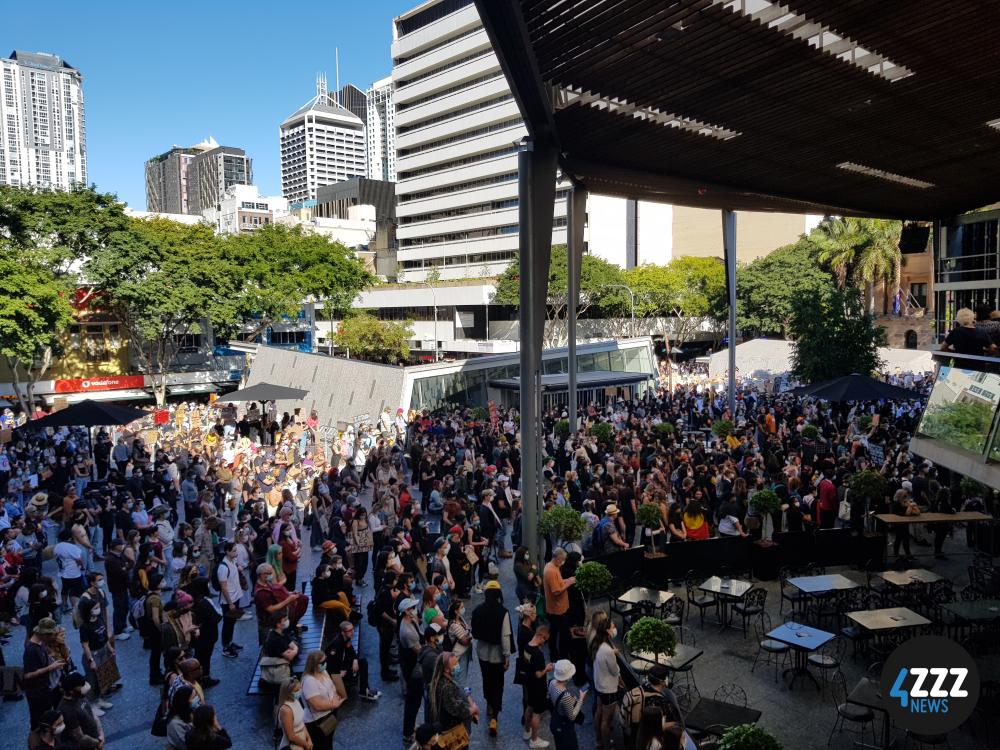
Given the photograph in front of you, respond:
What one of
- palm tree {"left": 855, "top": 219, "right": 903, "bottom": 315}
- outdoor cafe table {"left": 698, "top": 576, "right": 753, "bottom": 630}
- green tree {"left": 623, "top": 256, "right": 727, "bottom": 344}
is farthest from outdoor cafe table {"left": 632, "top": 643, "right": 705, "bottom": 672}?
green tree {"left": 623, "top": 256, "right": 727, "bottom": 344}

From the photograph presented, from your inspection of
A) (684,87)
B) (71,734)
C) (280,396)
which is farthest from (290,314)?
(71,734)

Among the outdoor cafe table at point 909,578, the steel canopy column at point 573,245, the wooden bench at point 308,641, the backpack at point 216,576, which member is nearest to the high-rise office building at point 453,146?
the steel canopy column at point 573,245

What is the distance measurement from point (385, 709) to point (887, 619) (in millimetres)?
6023

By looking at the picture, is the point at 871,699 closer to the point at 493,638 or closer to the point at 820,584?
the point at 820,584

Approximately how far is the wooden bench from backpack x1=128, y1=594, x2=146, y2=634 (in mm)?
1485

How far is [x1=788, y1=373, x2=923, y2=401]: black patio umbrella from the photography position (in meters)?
19.9

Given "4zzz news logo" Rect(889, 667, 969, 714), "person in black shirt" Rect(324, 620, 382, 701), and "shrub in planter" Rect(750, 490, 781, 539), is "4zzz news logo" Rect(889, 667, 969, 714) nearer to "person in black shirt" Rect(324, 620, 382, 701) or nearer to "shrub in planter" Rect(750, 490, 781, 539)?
"person in black shirt" Rect(324, 620, 382, 701)

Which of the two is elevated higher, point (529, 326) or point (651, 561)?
point (529, 326)

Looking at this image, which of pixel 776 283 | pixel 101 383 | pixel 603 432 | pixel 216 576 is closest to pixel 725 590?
pixel 216 576

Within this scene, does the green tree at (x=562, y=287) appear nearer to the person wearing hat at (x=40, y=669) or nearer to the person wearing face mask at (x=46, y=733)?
the person wearing hat at (x=40, y=669)

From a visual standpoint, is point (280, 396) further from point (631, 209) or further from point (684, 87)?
point (631, 209)

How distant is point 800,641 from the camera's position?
8.57 meters

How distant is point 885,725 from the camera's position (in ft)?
23.7

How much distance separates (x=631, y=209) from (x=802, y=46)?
2865 inches
